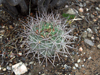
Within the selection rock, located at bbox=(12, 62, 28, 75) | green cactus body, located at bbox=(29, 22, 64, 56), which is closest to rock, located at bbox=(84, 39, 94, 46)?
green cactus body, located at bbox=(29, 22, 64, 56)

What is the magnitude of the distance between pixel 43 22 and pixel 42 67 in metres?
0.70

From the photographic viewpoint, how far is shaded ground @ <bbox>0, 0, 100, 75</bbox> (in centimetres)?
159

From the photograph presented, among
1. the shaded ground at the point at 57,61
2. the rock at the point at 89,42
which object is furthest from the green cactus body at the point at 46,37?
the rock at the point at 89,42

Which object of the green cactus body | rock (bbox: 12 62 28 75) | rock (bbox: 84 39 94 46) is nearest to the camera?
the green cactus body

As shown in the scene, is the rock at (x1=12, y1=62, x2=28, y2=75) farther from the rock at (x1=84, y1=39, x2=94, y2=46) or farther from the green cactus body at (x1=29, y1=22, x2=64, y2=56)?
the rock at (x1=84, y1=39, x2=94, y2=46)

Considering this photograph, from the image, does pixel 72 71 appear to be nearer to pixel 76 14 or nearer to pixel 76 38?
pixel 76 38

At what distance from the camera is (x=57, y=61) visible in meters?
1.66

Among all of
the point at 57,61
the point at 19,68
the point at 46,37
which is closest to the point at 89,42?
the point at 57,61

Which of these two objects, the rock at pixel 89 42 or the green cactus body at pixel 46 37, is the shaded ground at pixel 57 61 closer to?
the rock at pixel 89 42

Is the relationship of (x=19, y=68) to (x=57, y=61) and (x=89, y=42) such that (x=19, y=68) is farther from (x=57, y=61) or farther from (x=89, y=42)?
(x=89, y=42)

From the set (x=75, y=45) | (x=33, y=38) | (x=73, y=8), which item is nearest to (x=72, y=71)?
(x=75, y=45)

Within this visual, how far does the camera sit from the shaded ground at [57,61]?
1590mm

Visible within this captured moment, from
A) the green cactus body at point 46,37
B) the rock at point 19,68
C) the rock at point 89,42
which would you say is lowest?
the rock at point 19,68

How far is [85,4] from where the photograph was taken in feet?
7.01
